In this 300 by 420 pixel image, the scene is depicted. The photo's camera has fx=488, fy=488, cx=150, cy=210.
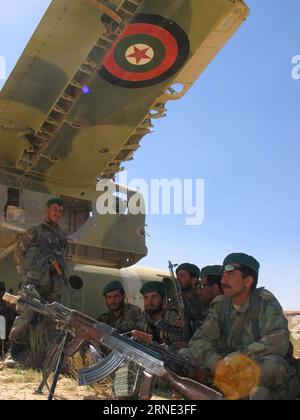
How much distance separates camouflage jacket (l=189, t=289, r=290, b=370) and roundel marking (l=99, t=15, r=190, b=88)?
3.40 metres

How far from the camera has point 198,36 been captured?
6.16m

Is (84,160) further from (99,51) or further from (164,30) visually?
(164,30)

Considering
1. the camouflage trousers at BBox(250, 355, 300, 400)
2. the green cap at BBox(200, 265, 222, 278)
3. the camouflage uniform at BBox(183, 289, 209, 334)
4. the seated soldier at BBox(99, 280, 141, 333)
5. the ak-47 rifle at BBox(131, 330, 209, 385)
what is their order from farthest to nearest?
1. the green cap at BBox(200, 265, 222, 278)
2. the seated soldier at BBox(99, 280, 141, 333)
3. the camouflage uniform at BBox(183, 289, 209, 334)
4. the ak-47 rifle at BBox(131, 330, 209, 385)
5. the camouflage trousers at BBox(250, 355, 300, 400)

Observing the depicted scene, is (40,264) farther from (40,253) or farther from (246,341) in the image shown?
(246,341)

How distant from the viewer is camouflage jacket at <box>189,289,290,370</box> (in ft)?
11.6

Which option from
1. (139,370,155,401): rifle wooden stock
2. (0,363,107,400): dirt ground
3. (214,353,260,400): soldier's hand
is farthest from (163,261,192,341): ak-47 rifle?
(139,370,155,401): rifle wooden stock

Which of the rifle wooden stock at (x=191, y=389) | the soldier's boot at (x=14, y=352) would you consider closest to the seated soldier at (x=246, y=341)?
the rifle wooden stock at (x=191, y=389)

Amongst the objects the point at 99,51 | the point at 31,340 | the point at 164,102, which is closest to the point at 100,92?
the point at 99,51

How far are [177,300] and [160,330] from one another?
364 millimetres

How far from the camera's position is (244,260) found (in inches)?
156

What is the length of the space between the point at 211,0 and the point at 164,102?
64.1 inches

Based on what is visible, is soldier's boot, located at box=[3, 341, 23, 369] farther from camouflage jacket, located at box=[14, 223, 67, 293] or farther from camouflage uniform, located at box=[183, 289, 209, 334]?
camouflage uniform, located at box=[183, 289, 209, 334]

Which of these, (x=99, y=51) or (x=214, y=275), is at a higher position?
(x=99, y=51)

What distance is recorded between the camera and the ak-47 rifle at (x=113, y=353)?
315 centimetres
